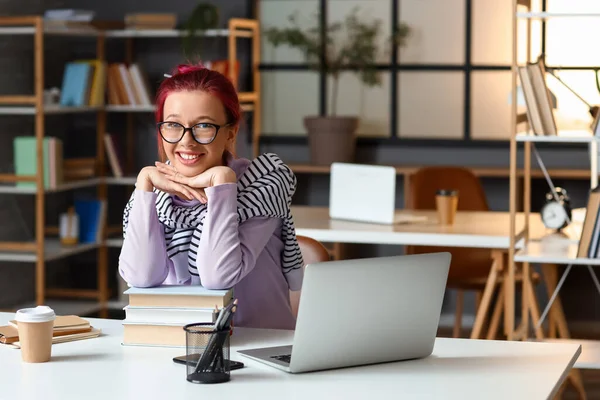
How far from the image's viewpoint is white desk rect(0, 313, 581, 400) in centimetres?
160

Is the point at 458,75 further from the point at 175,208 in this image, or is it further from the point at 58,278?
the point at 175,208

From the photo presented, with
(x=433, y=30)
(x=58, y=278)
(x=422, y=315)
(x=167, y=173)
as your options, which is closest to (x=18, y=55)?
(x=58, y=278)

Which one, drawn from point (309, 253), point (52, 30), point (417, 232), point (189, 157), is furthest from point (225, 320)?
point (52, 30)

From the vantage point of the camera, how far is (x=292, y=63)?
5922mm

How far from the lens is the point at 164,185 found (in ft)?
6.77

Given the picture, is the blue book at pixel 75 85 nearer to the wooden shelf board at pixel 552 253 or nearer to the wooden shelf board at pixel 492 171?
the wooden shelf board at pixel 492 171

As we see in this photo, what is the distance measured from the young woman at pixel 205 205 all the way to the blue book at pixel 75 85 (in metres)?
3.17

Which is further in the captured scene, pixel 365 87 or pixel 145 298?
pixel 365 87

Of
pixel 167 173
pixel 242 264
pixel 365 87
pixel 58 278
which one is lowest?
pixel 58 278

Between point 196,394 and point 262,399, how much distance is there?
0.36 feet

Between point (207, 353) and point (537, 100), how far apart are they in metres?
2.06

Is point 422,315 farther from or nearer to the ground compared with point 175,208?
nearer to the ground

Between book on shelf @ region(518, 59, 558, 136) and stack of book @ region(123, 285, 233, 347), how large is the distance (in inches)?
71.4

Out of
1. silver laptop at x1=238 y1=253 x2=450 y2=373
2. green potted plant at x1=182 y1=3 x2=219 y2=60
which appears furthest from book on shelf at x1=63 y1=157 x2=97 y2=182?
silver laptop at x1=238 y1=253 x2=450 y2=373
